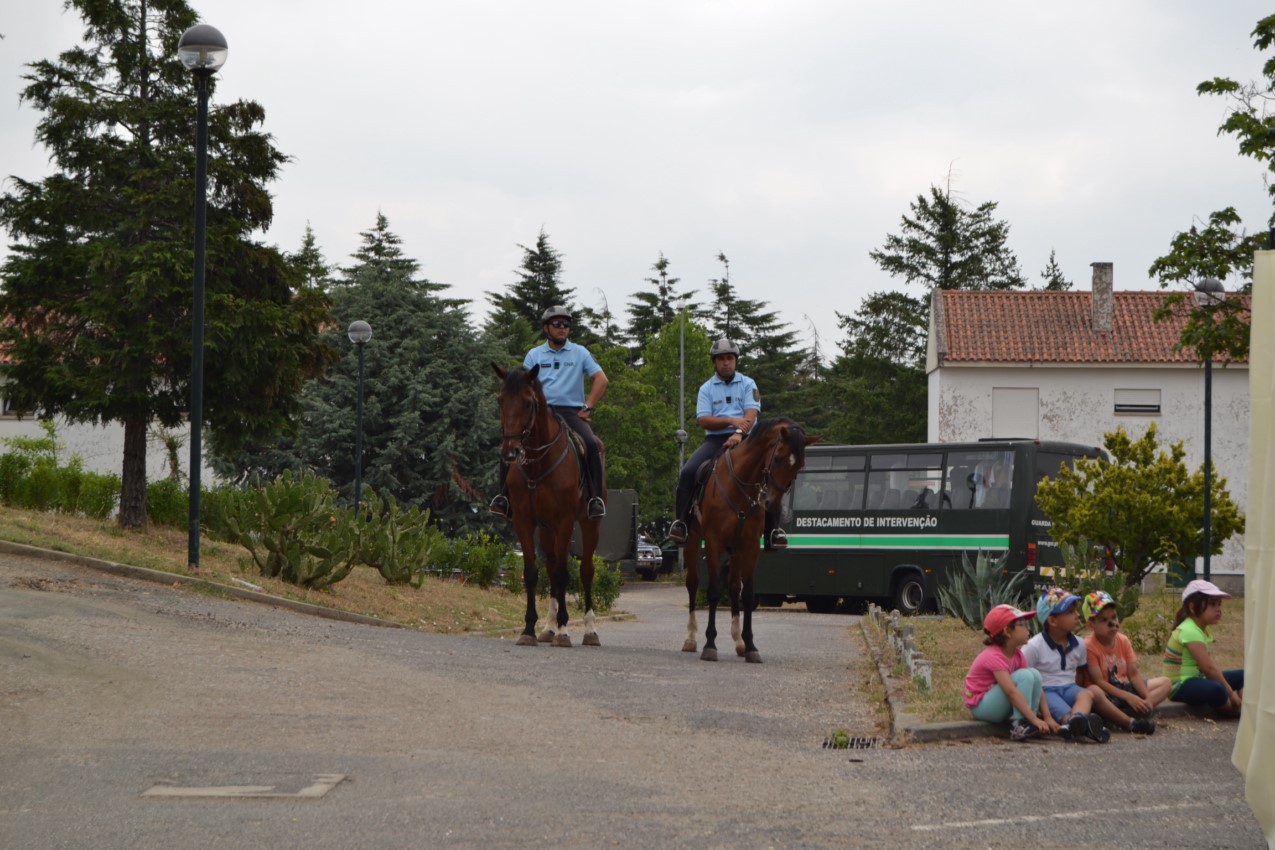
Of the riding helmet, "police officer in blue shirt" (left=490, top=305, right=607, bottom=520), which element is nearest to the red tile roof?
the riding helmet

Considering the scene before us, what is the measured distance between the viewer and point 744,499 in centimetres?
1392

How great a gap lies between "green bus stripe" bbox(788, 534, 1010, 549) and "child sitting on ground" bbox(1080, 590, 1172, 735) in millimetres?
22077

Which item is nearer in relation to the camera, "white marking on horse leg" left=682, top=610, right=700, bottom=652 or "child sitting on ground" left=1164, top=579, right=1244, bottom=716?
"child sitting on ground" left=1164, top=579, right=1244, bottom=716

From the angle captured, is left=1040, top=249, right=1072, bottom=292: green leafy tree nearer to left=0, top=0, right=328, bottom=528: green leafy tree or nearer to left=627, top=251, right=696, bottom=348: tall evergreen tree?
left=627, top=251, right=696, bottom=348: tall evergreen tree

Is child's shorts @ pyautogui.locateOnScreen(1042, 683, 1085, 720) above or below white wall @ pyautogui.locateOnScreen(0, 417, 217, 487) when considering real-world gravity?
below

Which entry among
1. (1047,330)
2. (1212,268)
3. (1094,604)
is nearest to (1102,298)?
(1047,330)

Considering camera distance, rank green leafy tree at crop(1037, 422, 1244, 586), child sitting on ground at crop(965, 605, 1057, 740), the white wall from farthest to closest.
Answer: the white wall → green leafy tree at crop(1037, 422, 1244, 586) → child sitting on ground at crop(965, 605, 1057, 740)

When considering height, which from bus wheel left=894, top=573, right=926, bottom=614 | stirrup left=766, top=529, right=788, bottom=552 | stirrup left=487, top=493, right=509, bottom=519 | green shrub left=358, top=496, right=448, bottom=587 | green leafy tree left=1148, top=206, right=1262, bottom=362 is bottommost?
bus wheel left=894, top=573, right=926, bottom=614

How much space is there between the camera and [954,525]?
108 ft

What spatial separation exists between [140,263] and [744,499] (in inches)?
423

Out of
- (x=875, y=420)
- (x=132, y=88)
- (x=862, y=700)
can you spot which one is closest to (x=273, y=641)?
(x=862, y=700)

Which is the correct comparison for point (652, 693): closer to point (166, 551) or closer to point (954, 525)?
point (166, 551)

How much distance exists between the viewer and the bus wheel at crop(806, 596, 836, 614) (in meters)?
37.0

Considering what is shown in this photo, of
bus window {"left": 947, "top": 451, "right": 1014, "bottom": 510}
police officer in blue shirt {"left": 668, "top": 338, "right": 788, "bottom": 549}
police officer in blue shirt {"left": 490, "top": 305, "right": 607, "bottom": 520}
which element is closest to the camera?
police officer in blue shirt {"left": 490, "top": 305, "right": 607, "bottom": 520}
